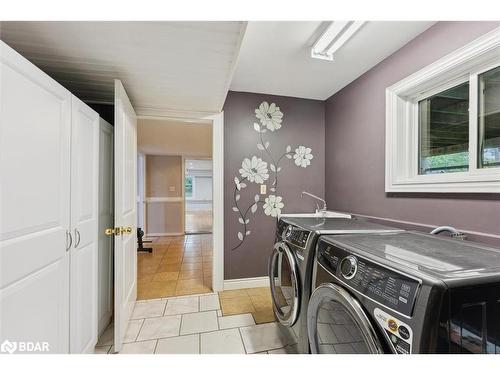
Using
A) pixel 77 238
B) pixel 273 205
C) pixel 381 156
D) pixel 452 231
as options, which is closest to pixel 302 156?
pixel 273 205

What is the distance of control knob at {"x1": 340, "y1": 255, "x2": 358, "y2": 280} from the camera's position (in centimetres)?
85

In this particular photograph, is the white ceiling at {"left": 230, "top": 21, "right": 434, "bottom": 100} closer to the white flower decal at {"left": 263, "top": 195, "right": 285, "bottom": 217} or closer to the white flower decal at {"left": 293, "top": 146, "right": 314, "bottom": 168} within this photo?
the white flower decal at {"left": 293, "top": 146, "right": 314, "bottom": 168}

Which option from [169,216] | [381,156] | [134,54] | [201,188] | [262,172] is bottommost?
[169,216]

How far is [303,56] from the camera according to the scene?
1839mm

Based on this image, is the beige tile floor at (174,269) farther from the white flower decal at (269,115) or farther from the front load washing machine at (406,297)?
the white flower decal at (269,115)

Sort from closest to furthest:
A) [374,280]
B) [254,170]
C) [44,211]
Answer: [374,280]
[44,211]
[254,170]

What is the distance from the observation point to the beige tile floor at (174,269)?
2449 millimetres

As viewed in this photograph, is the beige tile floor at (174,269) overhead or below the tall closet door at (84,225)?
below

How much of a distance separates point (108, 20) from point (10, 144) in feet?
2.29

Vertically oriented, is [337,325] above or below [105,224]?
below

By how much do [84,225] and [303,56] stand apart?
2.08m

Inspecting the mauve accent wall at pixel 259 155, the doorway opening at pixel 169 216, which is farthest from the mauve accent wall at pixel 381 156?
the doorway opening at pixel 169 216

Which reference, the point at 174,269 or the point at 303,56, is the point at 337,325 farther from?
the point at 174,269

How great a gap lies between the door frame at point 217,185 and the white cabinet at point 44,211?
1124 millimetres
